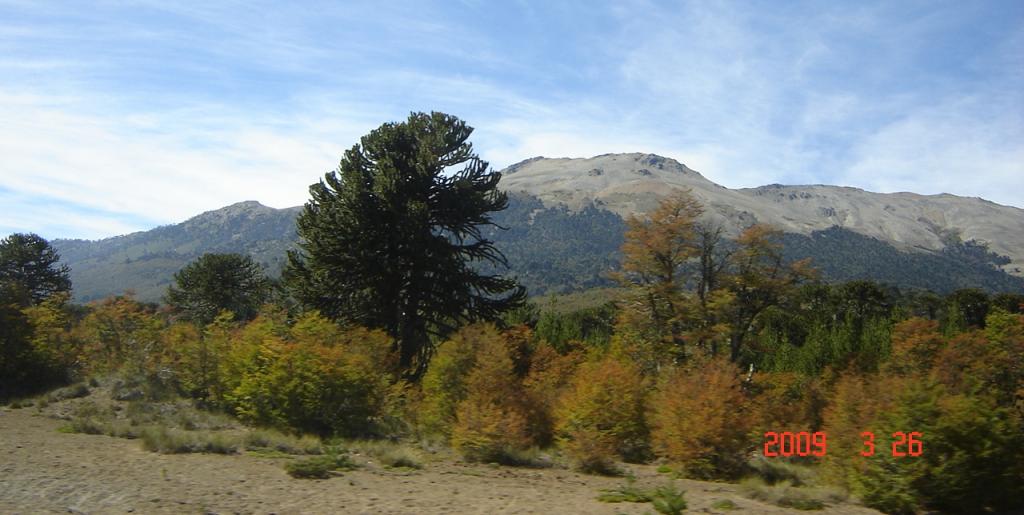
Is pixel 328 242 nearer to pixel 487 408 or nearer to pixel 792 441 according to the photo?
pixel 487 408

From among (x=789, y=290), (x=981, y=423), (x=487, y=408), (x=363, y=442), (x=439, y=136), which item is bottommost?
(x=363, y=442)

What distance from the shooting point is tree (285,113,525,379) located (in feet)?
76.7

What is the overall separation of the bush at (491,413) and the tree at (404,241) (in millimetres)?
6190

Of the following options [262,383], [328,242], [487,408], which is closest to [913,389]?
[487,408]

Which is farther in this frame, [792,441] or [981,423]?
[792,441]

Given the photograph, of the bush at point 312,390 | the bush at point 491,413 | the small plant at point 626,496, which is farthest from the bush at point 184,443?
the small plant at point 626,496

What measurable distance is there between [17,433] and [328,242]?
35.9 ft

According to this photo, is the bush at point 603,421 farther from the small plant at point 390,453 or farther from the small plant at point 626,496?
the small plant at point 390,453

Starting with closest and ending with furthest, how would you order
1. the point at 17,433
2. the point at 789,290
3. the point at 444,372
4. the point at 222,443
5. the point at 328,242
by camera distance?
the point at 222,443, the point at 17,433, the point at 444,372, the point at 328,242, the point at 789,290

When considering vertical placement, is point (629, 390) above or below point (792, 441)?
above

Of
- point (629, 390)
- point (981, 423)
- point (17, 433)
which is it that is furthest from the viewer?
point (629, 390)

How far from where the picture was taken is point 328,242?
76.8 ft

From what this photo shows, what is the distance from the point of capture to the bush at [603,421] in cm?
1419
